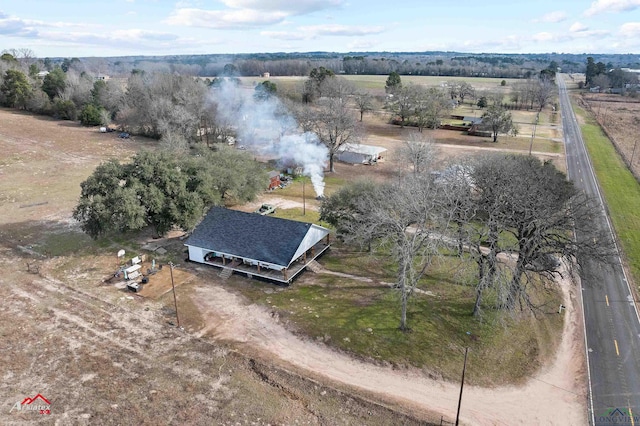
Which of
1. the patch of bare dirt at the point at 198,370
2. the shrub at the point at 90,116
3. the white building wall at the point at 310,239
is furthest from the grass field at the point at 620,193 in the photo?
the shrub at the point at 90,116

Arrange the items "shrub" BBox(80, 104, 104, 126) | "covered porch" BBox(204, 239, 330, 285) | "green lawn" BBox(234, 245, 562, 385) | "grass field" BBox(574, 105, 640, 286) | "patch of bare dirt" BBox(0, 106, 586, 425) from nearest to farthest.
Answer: "patch of bare dirt" BBox(0, 106, 586, 425), "green lawn" BBox(234, 245, 562, 385), "covered porch" BBox(204, 239, 330, 285), "grass field" BBox(574, 105, 640, 286), "shrub" BBox(80, 104, 104, 126)

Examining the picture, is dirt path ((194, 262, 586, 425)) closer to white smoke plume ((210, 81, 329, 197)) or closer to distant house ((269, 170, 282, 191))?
distant house ((269, 170, 282, 191))

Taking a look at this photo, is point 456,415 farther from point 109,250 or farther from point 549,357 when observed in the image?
point 109,250

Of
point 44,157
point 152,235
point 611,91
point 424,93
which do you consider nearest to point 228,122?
point 44,157

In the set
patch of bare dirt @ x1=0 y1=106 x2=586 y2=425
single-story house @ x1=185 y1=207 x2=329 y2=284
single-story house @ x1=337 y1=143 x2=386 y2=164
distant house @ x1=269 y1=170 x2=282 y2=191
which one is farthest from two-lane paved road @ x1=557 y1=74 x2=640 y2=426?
single-story house @ x1=337 y1=143 x2=386 y2=164

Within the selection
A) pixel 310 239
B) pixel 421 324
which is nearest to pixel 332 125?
pixel 310 239
